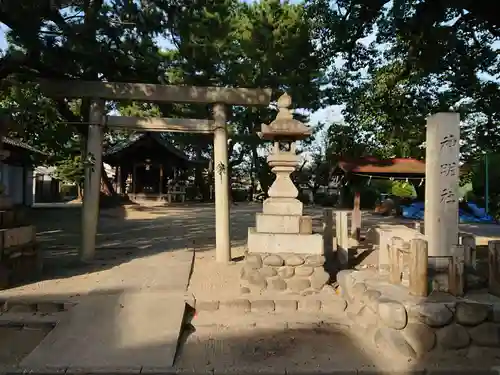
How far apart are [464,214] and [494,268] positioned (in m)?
16.8

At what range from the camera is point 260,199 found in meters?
34.3

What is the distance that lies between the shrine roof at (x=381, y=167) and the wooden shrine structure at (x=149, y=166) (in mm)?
16146

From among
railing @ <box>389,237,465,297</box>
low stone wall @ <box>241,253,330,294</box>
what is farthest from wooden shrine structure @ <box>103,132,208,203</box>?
railing @ <box>389,237,465,297</box>

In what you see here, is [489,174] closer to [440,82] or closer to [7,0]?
[440,82]

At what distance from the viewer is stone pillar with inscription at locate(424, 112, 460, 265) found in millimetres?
5746

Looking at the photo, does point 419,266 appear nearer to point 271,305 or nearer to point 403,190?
point 271,305

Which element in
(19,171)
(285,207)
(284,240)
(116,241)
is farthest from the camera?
(19,171)

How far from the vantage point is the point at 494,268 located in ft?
15.8

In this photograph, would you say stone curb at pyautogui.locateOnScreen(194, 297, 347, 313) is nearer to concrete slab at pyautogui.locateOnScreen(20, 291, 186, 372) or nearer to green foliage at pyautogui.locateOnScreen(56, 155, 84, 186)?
concrete slab at pyautogui.locateOnScreen(20, 291, 186, 372)

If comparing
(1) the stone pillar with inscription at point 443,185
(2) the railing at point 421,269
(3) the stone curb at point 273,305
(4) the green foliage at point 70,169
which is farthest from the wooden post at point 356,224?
(4) the green foliage at point 70,169

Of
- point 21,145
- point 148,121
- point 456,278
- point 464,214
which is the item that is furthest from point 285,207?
point 464,214

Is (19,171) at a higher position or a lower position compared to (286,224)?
higher

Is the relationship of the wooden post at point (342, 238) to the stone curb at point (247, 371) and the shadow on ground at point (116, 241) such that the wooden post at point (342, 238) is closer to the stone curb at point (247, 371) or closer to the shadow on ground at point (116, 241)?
the shadow on ground at point (116, 241)

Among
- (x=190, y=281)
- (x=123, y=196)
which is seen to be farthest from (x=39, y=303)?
(x=123, y=196)
